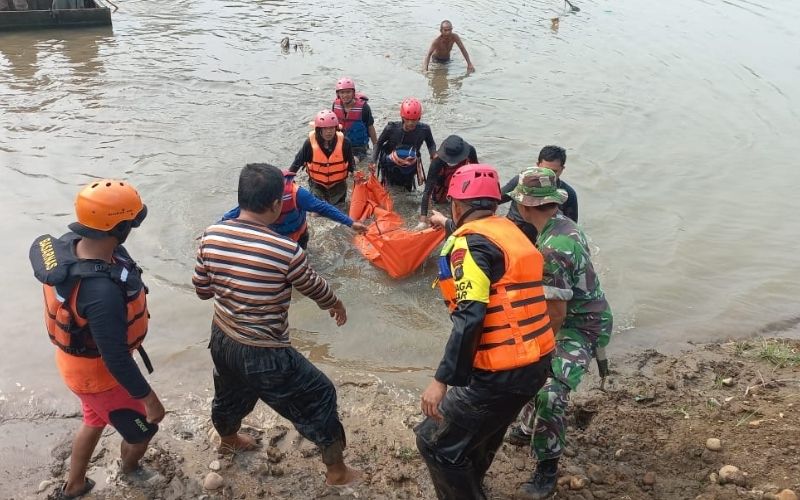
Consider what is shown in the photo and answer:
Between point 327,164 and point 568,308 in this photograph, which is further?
point 327,164

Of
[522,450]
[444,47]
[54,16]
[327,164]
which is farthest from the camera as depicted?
[54,16]

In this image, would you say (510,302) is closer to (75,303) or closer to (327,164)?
(75,303)

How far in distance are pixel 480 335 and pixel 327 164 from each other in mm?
4443

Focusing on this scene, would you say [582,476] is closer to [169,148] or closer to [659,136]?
[169,148]

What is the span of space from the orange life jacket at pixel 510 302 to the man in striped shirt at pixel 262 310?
823mm

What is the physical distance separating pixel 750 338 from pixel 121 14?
18255 millimetres

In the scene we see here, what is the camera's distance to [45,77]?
12.2m

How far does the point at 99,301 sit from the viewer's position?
8.91 feet

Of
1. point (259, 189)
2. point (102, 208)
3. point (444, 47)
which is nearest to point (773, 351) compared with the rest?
point (259, 189)

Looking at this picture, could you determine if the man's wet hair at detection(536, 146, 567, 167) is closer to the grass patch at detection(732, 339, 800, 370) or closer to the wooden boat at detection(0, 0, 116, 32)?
the grass patch at detection(732, 339, 800, 370)

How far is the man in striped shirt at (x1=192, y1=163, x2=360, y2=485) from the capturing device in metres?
2.97

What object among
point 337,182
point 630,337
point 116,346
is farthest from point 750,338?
point 116,346

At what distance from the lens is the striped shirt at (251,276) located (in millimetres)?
2957

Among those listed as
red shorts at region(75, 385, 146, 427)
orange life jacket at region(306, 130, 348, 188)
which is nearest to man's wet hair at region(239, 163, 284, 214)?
red shorts at region(75, 385, 146, 427)
